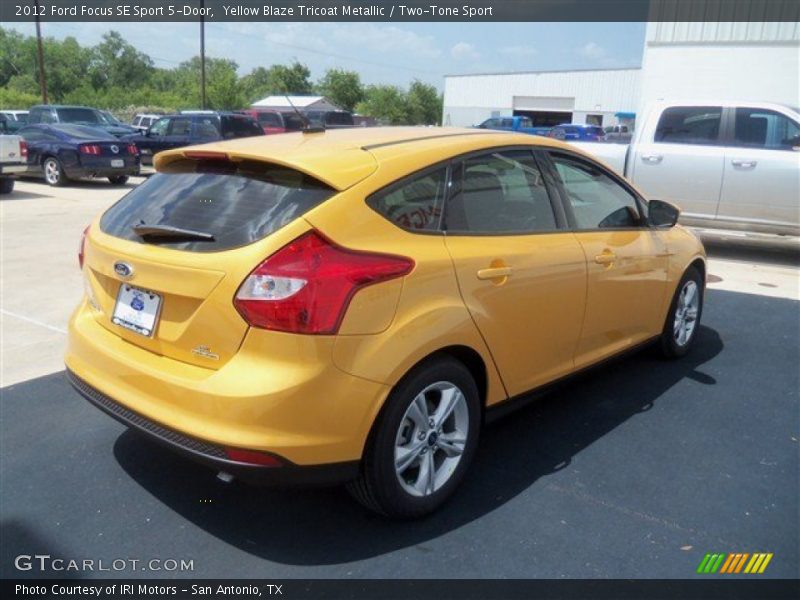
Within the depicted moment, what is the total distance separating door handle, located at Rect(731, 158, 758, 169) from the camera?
28.4 ft

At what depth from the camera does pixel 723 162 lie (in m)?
8.77

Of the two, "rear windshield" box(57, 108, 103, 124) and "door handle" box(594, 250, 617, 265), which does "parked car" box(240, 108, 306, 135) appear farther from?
"door handle" box(594, 250, 617, 265)

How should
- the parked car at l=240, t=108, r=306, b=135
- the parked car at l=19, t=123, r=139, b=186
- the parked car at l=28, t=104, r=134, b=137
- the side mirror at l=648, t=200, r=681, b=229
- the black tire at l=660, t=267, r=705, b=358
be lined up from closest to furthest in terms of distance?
the side mirror at l=648, t=200, r=681, b=229
the black tire at l=660, t=267, r=705, b=358
the parked car at l=19, t=123, r=139, b=186
the parked car at l=28, t=104, r=134, b=137
the parked car at l=240, t=108, r=306, b=135

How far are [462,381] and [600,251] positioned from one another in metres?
1.26

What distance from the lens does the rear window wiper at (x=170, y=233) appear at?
2644 millimetres

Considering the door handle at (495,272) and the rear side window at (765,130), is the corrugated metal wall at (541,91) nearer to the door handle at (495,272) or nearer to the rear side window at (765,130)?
the rear side window at (765,130)

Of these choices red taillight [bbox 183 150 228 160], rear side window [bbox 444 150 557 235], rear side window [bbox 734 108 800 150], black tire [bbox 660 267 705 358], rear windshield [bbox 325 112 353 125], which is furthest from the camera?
rear windshield [bbox 325 112 353 125]

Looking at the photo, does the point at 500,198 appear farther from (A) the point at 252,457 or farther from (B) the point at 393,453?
(A) the point at 252,457

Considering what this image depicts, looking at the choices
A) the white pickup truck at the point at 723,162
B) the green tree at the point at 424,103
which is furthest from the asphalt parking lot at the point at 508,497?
the green tree at the point at 424,103

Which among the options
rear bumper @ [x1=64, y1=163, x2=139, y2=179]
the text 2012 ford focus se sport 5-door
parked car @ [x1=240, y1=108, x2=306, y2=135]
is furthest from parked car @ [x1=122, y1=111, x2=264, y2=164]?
the text 2012 ford focus se sport 5-door

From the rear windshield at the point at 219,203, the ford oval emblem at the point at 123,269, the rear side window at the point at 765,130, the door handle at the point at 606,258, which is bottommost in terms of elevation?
the door handle at the point at 606,258

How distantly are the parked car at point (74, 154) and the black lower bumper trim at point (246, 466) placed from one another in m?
14.9

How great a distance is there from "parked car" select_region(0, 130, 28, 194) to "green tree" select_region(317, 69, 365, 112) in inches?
2589

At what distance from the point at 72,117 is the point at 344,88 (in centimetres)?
6105
